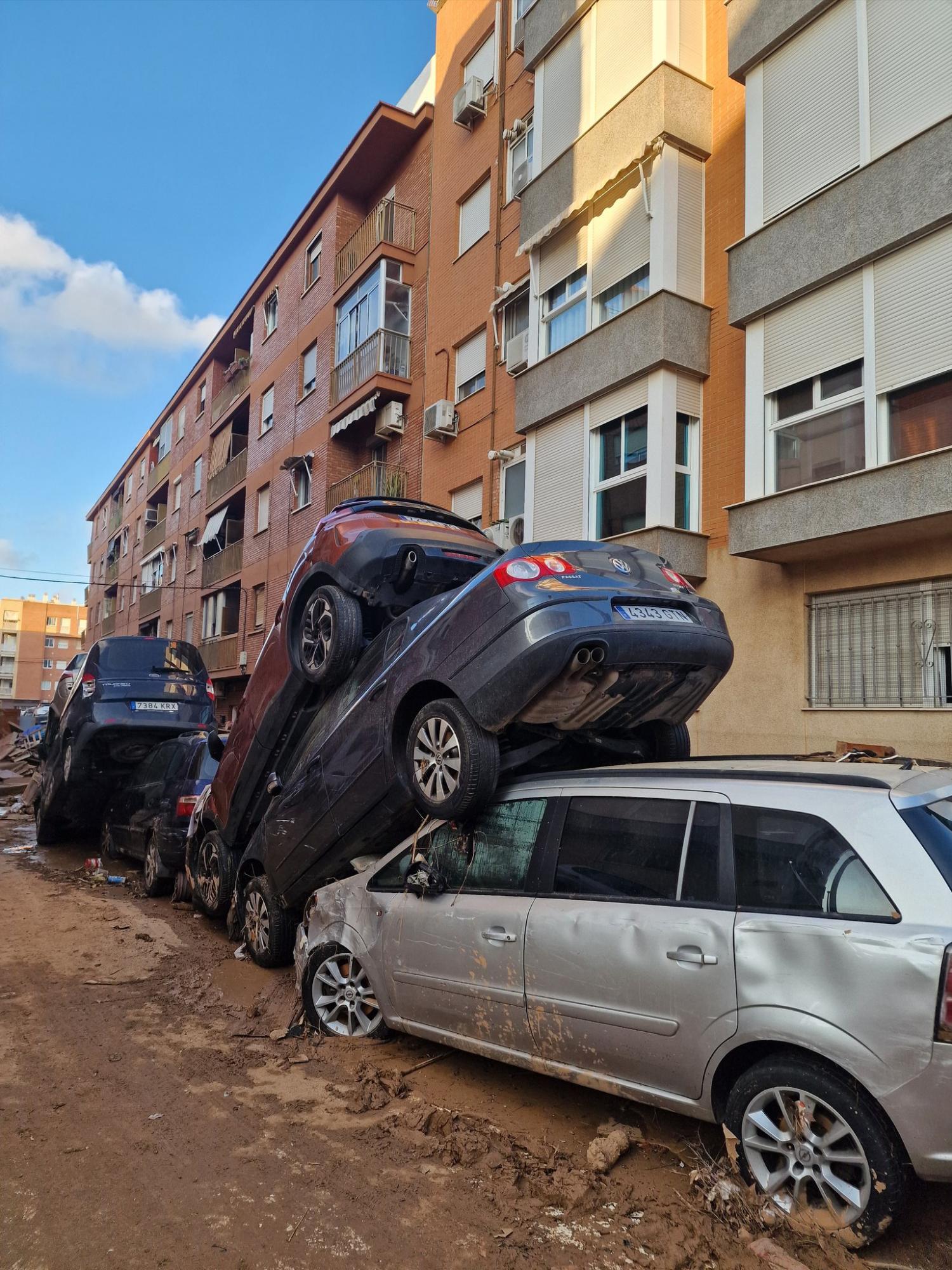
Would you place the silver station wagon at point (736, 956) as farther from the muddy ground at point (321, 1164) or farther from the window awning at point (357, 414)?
the window awning at point (357, 414)

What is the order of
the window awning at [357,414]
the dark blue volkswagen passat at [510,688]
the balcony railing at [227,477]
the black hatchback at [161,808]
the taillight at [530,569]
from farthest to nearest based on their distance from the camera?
the balcony railing at [227,477]
the window awning at [357,414]
the black hatchback at [161,808]
the taillight at [530,569]
the dark blue volkswagen passat at [510,688]

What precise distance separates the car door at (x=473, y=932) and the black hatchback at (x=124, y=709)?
7.81m

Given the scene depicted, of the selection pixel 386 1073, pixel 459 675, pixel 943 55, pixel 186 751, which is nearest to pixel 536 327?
pixel 943 55

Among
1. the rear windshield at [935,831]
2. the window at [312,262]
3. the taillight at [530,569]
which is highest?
the window at [312,262]

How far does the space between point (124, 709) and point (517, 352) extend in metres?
8.55

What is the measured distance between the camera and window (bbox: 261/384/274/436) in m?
26.3

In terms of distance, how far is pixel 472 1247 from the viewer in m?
3.08

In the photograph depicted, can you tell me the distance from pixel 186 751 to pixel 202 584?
73.0ft

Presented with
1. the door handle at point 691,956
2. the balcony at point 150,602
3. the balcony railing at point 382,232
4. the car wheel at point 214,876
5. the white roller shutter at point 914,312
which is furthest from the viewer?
the balcony at point 150,602

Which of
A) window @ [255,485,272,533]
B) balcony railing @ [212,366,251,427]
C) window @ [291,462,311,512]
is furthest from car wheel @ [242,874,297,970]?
balcony railing @ [212,366,251,427]

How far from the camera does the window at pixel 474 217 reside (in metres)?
16.9

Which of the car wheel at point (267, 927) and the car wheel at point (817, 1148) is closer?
the car wheel at point (817, 1148)

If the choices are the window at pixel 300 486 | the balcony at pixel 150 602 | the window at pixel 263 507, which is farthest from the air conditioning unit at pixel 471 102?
the balcony at pixel 150 602

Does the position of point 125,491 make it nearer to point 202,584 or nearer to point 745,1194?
point 202,584
